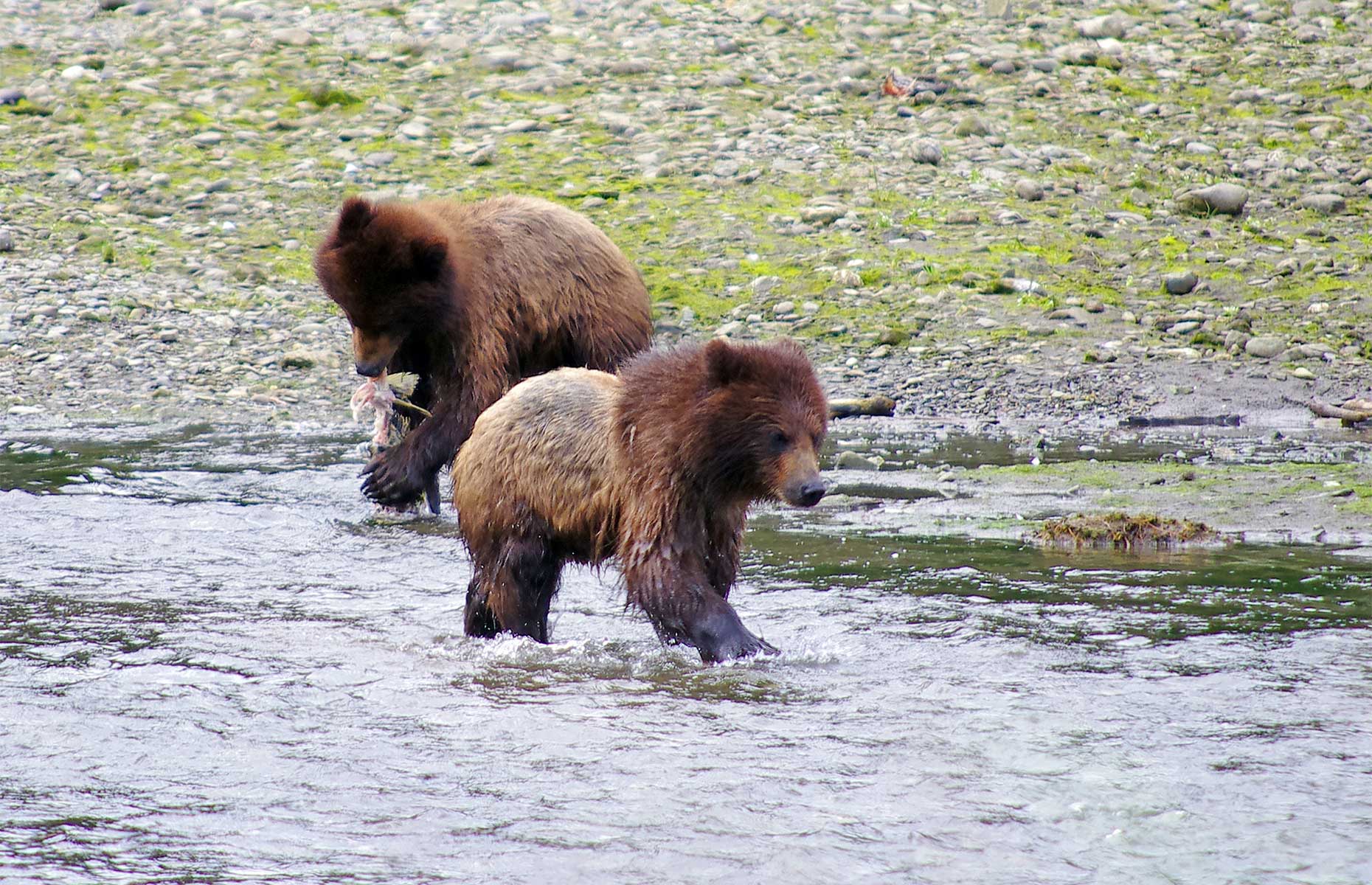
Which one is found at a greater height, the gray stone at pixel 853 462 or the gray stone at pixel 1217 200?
the gray stone at pixel 1217 200

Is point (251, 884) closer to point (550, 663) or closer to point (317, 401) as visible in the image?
point (550, 663)

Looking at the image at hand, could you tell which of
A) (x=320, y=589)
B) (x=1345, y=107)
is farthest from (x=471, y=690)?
(x=1345, y=107)

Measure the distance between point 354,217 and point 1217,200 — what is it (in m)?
9.29

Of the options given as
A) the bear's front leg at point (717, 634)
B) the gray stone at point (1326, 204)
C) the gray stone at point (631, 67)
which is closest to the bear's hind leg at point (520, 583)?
the bear's front leg at point (717, 634)

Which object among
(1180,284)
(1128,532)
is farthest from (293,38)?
(1128,532)

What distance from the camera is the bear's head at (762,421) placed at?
6.04 metres

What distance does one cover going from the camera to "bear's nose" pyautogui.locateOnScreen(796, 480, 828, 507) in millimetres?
5977

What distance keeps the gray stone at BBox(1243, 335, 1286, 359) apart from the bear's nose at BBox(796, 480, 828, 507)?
298 inches

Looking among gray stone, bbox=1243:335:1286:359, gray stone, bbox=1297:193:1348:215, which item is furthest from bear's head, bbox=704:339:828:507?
gray stone, bbox=1297:193:1348:215

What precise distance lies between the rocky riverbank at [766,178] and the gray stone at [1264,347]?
0.10ft

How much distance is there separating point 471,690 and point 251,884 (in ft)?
6.37

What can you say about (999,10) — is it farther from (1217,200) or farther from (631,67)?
(1217,200)

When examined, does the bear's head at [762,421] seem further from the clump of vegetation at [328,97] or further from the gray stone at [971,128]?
the clump of vegetation at [328,97]

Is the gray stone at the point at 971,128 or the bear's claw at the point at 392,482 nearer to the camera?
the bear's claw at the point at 392,482
